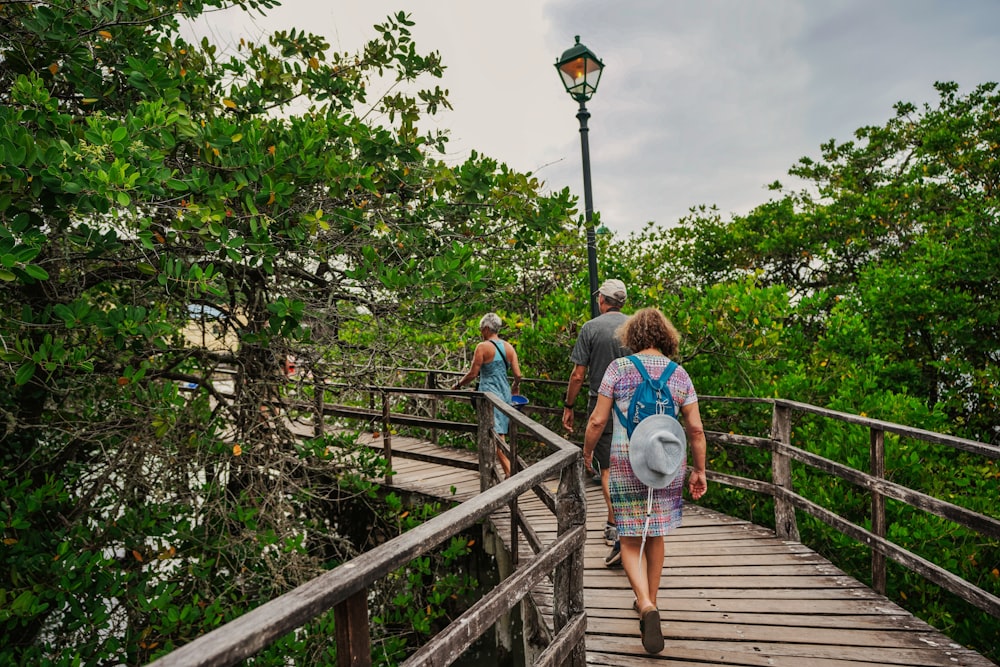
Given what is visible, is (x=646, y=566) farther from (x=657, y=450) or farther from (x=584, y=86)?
(x=584, y=86)

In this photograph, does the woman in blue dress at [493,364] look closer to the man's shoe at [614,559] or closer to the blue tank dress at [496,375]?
the blue tank dress at [496,375]

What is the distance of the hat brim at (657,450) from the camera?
9.29 ft

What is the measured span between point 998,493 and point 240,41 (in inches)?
301

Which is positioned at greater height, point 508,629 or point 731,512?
point 731,512

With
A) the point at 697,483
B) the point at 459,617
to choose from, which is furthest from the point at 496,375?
the point at 459,617

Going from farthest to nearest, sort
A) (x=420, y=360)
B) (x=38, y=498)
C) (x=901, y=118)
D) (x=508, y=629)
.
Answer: (x=901, y=118) → (x=420, y=360) → (x=508, y=629) → (x=38, y=498)

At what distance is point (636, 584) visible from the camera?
3.09 meters

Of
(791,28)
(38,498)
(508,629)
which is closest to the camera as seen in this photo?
(38,498)

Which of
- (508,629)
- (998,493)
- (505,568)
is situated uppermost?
(998,493)

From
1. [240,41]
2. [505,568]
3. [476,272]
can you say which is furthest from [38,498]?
[240,41]

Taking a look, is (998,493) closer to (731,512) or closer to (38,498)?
(731,512)

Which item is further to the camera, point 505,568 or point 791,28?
point 791,28

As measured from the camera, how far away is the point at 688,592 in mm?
3814

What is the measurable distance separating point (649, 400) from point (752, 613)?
1.64 metres
